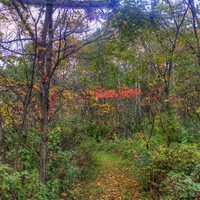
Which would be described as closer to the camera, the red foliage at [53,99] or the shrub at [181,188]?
the shrub at [181,188]

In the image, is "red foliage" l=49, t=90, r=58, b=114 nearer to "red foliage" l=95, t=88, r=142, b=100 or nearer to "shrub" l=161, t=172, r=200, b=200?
"shrub" l=161, t=172, r=200, b=200

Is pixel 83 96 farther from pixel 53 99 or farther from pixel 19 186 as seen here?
pixel 19 186

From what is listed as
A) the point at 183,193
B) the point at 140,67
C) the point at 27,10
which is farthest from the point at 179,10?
the point at 183,193

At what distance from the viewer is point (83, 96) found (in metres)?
11.0

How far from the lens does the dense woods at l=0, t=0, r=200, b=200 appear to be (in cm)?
841

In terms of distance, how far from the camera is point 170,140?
13844mm

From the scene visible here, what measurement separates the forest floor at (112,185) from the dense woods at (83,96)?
32 mm

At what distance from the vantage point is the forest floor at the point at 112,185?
10.8 meters

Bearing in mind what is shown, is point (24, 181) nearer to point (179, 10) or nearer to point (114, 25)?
point (114, 25)

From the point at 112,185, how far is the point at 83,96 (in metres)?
2.97

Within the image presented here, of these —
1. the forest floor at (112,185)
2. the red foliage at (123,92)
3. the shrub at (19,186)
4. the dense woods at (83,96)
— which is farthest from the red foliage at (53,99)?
the red foliage at (123,92)

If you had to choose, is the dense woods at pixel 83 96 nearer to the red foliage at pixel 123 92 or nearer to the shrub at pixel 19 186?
the shrub at pixel 19 186

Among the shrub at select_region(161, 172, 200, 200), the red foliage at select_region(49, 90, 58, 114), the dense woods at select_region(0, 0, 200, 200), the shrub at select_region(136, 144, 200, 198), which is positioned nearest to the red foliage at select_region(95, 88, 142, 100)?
the dense woods at select_region(0, 0, 200, 200)

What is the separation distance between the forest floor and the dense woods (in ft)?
0.11
